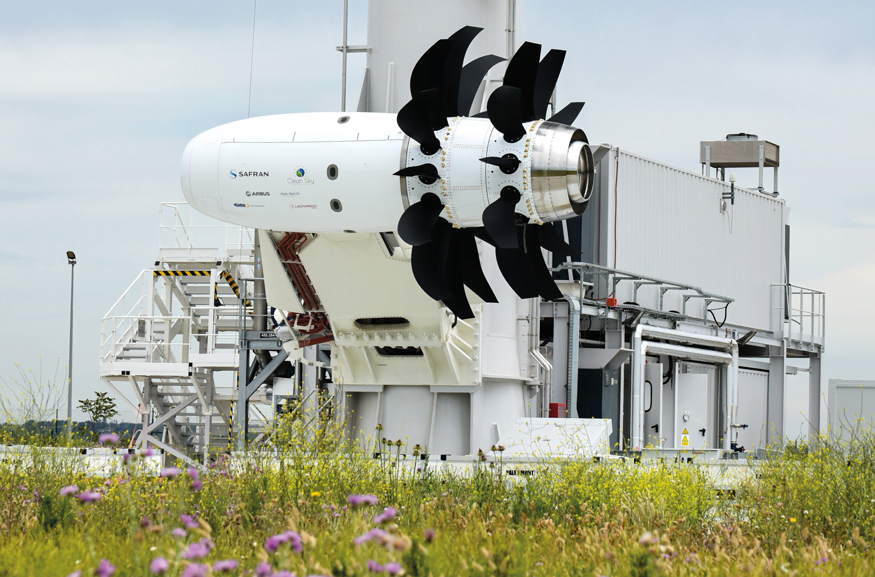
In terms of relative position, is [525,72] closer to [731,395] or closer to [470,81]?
[470,81]

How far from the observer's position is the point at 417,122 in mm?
9570

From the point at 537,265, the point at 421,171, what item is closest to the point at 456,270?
the point at 537,265

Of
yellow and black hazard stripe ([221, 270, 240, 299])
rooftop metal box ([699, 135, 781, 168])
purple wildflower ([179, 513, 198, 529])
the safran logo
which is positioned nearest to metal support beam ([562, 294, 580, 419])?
the safran logo

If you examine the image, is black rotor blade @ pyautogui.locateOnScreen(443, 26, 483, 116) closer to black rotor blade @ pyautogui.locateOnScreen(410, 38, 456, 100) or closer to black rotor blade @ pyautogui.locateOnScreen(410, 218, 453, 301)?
black rotor blade @ pyautogui.locateOnScreen(410, 38, 456, 100)

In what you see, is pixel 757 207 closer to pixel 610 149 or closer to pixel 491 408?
pixel 610 149

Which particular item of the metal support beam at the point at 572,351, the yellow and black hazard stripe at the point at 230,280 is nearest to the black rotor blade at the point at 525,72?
the metal support beam at the point at 572,351

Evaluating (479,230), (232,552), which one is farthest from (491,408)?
(232,552)

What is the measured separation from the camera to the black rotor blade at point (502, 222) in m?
9.18

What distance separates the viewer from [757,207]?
26.2 m

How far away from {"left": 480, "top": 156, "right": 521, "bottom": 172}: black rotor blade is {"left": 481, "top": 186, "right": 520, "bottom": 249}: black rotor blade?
0.34 meters

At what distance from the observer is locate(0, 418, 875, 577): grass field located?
5621 mm

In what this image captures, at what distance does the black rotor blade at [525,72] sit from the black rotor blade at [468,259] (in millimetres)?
1395

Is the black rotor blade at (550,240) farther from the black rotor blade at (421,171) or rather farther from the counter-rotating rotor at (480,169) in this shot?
the black rotor blade at (421,171)

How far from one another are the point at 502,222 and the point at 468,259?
3.17 feet
